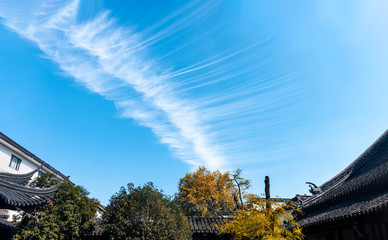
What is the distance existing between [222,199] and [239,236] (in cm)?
1557

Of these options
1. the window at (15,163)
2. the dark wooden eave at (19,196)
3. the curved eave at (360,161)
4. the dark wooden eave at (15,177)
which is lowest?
the dark wooden eave at (19,196)

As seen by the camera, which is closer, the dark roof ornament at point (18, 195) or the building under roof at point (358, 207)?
the dark roof ornament at point (18, 195)

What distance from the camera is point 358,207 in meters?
8.78

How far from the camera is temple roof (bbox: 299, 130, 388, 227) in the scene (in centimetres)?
861

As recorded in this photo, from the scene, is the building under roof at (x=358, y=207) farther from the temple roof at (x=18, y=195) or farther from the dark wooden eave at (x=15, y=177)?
the dark wooden eave at (x=15, y=177)

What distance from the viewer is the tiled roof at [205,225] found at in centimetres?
1575

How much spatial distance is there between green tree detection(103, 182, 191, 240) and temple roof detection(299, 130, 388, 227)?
18.5ft

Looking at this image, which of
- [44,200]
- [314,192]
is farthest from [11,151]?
[314,192]

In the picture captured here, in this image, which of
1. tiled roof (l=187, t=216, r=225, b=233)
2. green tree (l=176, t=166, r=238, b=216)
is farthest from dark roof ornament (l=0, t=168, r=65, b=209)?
green tree (l=176, t=166, r=238, b=216)

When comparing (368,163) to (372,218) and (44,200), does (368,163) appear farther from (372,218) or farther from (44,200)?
(44,200)

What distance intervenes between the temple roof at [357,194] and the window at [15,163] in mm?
22747

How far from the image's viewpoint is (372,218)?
8.27m

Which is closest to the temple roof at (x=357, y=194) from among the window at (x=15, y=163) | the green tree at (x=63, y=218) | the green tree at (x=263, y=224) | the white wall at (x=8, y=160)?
the green tree at (x=263, y=224)

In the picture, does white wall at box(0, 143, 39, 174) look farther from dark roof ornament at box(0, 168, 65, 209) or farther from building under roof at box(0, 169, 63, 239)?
dark roof ornament at box(0, 168, 65, 209)
